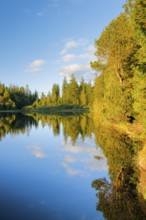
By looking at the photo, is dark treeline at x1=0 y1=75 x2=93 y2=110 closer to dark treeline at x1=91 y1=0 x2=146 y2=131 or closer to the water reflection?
dark treeline at x1=91 y1=0 x2=146 y2=131

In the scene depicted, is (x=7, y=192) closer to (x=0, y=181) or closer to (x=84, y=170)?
(x=0, y=181)

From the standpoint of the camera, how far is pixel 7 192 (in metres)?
13.4

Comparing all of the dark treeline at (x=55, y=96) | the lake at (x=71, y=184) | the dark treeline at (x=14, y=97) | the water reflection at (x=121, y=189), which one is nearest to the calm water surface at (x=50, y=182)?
the lake at (x=71, y=184)

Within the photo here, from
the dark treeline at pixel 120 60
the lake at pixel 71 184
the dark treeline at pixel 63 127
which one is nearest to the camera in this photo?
the lake at pixel 71 184

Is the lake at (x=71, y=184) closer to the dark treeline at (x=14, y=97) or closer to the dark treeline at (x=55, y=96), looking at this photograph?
the dark treeline at (x=55, y=96)

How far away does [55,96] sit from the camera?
130 meters

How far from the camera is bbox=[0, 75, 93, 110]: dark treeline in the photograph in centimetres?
12000

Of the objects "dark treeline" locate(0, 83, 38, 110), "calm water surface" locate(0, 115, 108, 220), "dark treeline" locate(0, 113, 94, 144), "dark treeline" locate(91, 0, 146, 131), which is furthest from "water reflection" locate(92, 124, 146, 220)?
"dark treeline" locate(0, 83, 38, 110)

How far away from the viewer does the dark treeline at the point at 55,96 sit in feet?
394

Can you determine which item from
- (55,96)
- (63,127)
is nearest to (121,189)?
(63,127)

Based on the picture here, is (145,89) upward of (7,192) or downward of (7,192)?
upward

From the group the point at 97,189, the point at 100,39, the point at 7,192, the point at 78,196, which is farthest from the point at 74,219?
the point at 100,39

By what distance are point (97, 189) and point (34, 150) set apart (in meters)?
13.4

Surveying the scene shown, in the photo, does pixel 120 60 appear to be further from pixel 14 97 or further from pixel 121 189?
pixel 14 97
